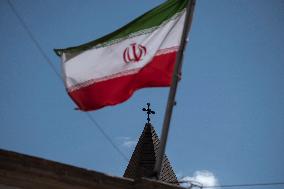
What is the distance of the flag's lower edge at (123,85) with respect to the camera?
19.3 ft

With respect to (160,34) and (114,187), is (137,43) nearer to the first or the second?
(160,34)

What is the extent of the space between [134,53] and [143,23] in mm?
619

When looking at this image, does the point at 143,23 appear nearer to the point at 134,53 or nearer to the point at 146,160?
the point at 134,53

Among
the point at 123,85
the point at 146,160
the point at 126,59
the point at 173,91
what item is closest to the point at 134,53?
the point at 126,59

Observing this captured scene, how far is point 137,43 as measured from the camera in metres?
6.24

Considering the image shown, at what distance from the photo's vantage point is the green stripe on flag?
638 centimetres

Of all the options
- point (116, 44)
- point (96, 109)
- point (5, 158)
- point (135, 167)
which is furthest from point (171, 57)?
point (135, 167)

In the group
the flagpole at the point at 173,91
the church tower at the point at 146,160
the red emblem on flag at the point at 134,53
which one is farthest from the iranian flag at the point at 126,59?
the church tower at the point at 146,160

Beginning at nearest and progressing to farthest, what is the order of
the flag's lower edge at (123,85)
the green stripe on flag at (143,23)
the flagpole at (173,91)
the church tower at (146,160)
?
the flagpole at (173,91) → the flag's lower edge at (123,85) → the green stripe on flag at (143,23) → the church tower at (146,160)

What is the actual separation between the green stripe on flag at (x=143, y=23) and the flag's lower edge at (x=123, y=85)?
2.23 feet

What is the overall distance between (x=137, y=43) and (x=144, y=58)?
0.33 meters

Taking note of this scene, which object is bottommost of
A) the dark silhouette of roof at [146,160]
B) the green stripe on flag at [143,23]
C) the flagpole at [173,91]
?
the flagpole at [173,91]

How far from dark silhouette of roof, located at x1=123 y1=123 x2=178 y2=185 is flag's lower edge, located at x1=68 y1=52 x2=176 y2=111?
502 inches

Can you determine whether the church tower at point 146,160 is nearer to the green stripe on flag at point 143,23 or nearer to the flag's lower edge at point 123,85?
the green stripe on flag at point 143,23
